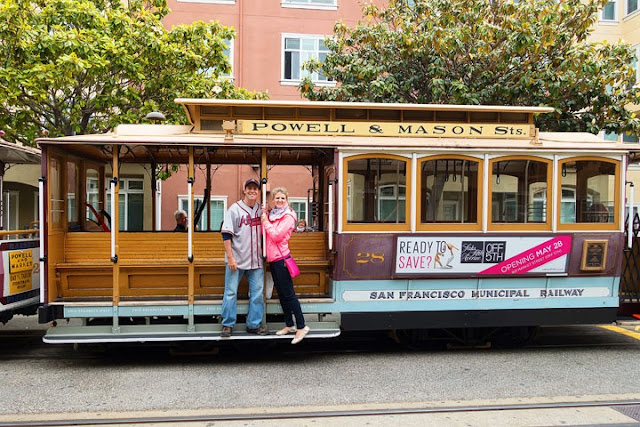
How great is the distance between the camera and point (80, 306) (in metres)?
6.13

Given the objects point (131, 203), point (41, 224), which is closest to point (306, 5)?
point (131, 203)

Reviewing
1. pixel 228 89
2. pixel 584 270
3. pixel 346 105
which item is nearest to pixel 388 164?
pixel 346 105

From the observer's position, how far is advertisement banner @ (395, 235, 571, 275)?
6527mm

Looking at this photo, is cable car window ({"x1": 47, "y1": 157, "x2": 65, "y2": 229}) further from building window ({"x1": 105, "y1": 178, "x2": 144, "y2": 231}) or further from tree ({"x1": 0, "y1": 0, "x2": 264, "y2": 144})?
tree ({"x1": 0, "y1": 0, "x2": 264, "y2": 144})

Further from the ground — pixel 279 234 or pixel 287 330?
pixel 279 234

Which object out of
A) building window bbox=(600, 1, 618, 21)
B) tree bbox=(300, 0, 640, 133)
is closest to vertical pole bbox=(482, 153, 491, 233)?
tree bbox=(300, 0, 640, 133)

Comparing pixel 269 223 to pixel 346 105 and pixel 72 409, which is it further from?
pixel 72 409

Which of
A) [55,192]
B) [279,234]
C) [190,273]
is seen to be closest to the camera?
[279,234]

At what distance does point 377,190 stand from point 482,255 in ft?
4.94

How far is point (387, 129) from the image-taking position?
6.82 metres

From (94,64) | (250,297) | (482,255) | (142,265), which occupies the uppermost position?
(94,64)

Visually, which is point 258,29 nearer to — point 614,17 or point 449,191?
point 449,191

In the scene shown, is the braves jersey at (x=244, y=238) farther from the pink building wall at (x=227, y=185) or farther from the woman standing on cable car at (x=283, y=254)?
the pink building wall at (x=227, y=185)

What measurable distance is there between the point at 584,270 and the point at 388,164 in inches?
110
